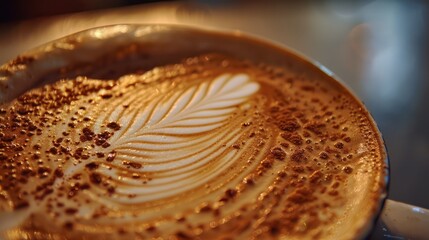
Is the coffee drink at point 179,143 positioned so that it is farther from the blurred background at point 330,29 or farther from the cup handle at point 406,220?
the blurred background at point 330,29

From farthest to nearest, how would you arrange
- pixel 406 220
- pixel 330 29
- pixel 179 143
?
pixel 330 29 → pixel 179 143 → pixel 406 220

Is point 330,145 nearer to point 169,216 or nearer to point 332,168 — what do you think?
point 332,168

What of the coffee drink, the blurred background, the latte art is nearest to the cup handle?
the coffee drink

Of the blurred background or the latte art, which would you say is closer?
the latte art

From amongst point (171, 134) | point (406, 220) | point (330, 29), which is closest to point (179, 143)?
point (171, 134)

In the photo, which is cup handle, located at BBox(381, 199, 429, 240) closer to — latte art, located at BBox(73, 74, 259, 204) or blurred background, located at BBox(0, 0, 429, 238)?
latte art, located at BBox(73, 74, 259, 204)

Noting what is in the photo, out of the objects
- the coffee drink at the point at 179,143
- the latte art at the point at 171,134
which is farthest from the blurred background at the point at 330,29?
the latte art at the point at 171,134

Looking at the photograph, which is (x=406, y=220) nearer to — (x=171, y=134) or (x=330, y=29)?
(x=171, y=134)
